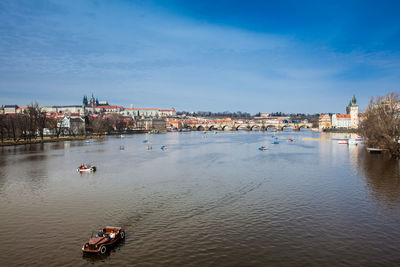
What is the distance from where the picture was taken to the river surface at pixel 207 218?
1147 centimetres

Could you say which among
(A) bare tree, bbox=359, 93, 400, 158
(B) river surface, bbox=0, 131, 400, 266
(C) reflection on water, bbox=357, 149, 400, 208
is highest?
(A) bare tree, bbox=359, 93, 400, 158

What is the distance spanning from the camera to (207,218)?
50.5 feet

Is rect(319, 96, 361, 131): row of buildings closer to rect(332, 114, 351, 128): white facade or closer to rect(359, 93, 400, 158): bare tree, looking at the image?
rect(332, 114, 351, 128): white facade

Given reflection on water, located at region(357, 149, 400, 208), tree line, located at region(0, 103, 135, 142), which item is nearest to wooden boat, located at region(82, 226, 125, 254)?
reflection on water, located at region(357, 149, 400, 208)

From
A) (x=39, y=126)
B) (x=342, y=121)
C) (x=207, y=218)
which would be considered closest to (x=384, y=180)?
(x=207, y=218)

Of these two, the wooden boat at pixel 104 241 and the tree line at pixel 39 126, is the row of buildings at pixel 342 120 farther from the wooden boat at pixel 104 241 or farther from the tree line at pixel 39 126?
the wooden boat at pixel 104 241

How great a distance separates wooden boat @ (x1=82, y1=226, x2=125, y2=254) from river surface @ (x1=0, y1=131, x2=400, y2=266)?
0.28 metres

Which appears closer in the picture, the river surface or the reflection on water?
the river surface

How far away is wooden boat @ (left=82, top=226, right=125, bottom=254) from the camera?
1148cm

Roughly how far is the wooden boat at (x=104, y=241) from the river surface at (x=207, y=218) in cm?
28

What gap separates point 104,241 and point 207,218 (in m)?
5.35

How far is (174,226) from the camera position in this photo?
14312 millimetres

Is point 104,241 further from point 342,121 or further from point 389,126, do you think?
point 342,121

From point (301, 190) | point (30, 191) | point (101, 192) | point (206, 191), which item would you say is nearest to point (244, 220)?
point (206, 191)
